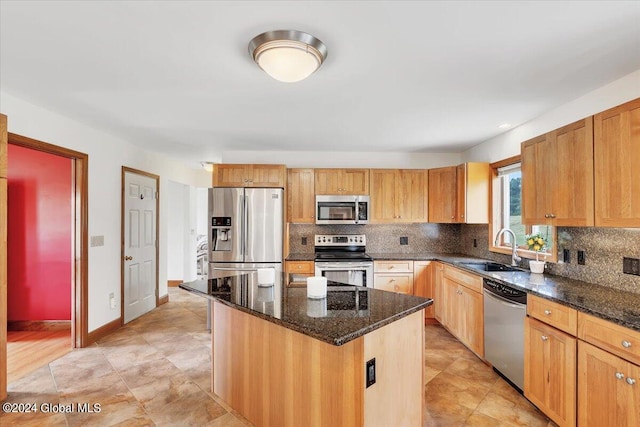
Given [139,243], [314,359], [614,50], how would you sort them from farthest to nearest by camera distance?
[139,243] → [614,50] → [314,359]

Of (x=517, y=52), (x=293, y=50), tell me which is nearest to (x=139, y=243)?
(x=293, y=50)

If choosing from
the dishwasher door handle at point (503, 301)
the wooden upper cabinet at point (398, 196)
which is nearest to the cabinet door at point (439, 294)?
the wooden upper cabinet at point (398, 196)

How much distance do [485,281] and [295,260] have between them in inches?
88.0

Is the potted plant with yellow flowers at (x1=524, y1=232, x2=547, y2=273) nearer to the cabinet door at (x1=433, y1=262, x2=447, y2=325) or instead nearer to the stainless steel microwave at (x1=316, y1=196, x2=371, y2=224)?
the cabinet door at (x1=433, y1=262, x2=447, y2=325)

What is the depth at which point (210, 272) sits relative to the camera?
4.03 meters

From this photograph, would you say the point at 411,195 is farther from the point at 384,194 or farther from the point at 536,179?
the point at 536,179

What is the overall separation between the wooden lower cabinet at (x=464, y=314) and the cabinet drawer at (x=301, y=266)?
1.67 metres

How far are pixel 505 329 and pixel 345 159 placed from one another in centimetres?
306

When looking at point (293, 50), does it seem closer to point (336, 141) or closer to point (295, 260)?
point (336, 141)

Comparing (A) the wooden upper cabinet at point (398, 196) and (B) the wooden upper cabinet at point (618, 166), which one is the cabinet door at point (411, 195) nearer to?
(A) the wooden upper cabinet at point (398, 196)

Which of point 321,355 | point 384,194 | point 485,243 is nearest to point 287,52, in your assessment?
point 321,355

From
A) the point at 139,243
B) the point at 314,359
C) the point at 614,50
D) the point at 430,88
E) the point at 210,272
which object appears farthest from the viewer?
the point at 139,243

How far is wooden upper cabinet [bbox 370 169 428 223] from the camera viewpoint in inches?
177

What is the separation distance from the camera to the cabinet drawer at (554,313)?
1896 millimetres
